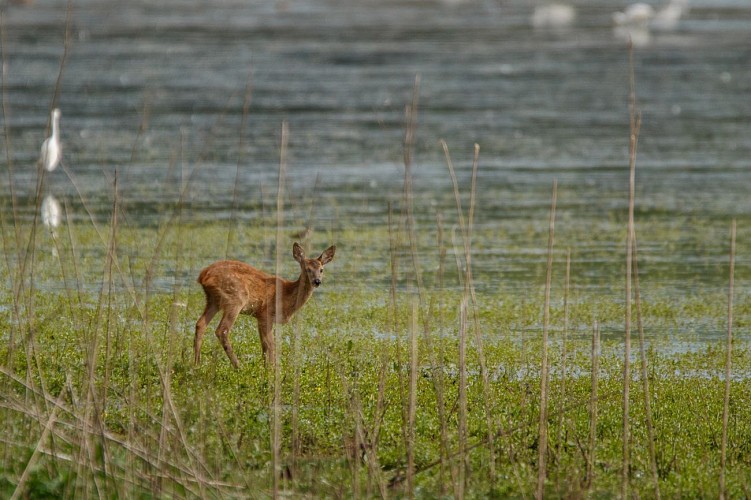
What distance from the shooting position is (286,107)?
1072 inches

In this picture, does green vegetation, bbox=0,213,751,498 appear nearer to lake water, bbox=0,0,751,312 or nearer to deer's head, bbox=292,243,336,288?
deer's head, bbox=292,243,336,288

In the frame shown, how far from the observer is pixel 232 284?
9.66 metres

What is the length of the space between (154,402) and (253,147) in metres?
14.0

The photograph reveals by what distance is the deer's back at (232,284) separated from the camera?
9.65m

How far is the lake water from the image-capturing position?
52.3ft

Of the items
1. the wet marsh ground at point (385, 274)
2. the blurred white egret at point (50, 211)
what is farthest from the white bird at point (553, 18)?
the blurred white egret at point (50, 211)

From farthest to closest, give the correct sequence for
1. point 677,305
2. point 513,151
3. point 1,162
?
point 513,151, point 1,162, point 677,305

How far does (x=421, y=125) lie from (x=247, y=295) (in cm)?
1562

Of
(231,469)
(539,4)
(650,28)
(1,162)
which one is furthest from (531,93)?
(539,4)

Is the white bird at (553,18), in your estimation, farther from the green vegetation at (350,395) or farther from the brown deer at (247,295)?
the brown deer at (247,295)

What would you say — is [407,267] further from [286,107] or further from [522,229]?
[286,107]

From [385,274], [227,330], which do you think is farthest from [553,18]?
[227,330]

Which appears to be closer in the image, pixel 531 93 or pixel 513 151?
pixel 513 151

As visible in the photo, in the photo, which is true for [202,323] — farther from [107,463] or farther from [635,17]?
[635,17]
